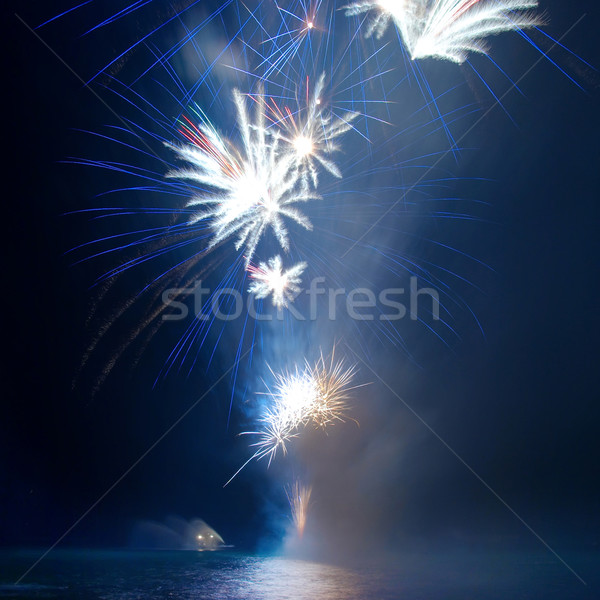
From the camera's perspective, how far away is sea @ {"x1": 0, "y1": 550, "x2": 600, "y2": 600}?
11812 mm

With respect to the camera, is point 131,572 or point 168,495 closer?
point 131,572

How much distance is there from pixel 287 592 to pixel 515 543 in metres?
26.2

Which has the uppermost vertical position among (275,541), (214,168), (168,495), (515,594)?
(214,168)

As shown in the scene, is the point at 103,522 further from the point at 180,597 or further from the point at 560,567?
the point at 560,567

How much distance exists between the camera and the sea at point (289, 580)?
1181 cm

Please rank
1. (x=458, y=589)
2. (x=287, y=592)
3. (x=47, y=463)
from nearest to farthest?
(x=287, y=592), (x=458, y=589), (x=47, y=463)

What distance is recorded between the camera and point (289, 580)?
49.7 ft

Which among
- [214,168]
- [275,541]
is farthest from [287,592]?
[275,541]

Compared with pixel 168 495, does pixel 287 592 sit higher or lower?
lower

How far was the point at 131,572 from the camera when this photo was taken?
16.6 m

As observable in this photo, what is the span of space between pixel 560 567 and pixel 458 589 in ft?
42.7

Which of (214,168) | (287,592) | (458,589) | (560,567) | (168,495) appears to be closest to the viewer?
(214,168)

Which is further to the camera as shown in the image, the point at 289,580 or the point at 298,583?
the point at 289,580

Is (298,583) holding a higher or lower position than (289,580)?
lower
